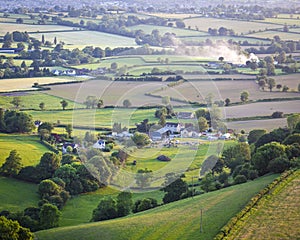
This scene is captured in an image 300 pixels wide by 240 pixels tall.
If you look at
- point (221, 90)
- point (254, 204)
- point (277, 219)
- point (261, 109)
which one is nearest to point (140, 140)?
point (254, 204)

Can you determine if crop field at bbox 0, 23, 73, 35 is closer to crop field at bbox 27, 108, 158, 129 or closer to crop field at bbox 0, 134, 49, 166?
crop field at bbox 27, 108, 158, 129

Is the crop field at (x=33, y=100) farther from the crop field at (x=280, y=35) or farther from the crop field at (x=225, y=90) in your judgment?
the crop field at (x=280, y=35)

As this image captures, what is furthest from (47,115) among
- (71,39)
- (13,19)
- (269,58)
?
(13,19)

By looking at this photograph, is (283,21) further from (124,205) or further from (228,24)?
(124,205)

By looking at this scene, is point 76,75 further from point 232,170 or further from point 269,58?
point 232,170

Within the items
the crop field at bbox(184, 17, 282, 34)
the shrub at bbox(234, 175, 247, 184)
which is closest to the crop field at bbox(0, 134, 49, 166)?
the shrub at bbox(234, 175, 247, 184)
